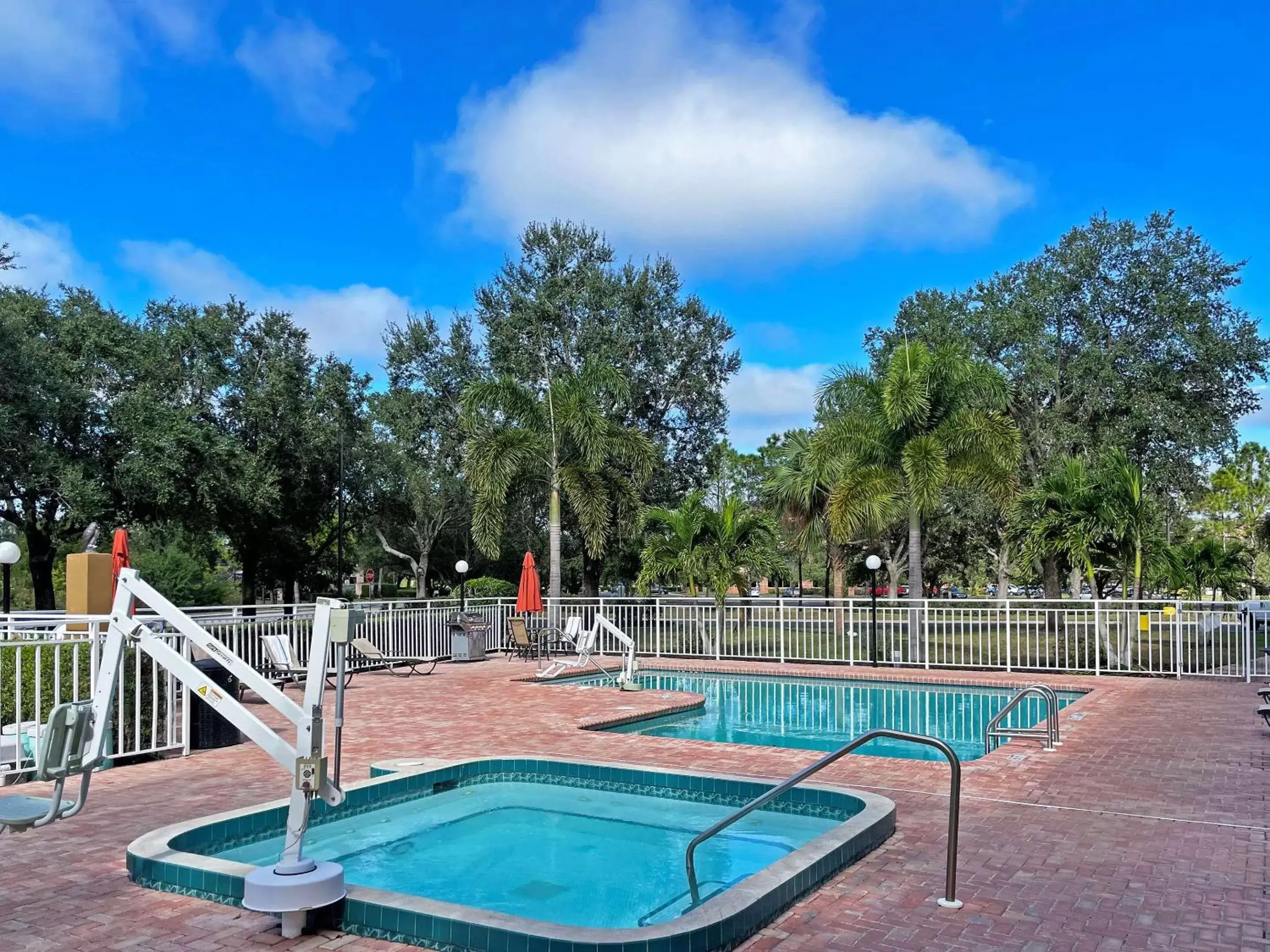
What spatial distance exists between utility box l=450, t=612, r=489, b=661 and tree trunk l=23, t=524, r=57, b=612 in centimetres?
1325

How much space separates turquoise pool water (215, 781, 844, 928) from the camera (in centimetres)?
564

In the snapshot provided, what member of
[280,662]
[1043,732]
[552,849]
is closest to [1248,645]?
[1043,732]

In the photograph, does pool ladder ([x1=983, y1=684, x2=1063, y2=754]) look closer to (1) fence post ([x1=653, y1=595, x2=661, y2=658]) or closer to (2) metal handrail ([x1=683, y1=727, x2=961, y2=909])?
(2) metal handrail ([x1=683, y1=727, x2=961, y2=909])

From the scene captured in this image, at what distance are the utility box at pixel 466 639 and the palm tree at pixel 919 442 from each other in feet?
22.5

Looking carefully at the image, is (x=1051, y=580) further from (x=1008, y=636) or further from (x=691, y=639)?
(x=691, y=639)

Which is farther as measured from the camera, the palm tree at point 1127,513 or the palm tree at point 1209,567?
the palm tree at point 1209,567

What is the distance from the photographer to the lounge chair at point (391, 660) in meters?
15.1

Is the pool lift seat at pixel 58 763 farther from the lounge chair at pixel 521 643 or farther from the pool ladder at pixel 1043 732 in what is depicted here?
the lounge chair at pixel 521 643

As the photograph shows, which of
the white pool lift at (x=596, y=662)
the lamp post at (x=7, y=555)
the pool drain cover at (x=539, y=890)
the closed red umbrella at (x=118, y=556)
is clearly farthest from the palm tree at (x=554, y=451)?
the pool drain cover at (x=539, y=890)

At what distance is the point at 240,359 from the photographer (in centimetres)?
2986

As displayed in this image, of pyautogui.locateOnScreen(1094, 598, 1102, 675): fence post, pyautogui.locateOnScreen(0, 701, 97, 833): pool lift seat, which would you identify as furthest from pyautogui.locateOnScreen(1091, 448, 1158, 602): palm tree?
pyautogui.locateOnScreen(0, 701, 97, 833): pool lift seat

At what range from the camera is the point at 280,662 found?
12.0 metres

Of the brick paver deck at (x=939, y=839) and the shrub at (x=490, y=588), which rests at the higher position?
the shrub at (x=490, y=588)

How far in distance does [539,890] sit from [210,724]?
15.0 ft
